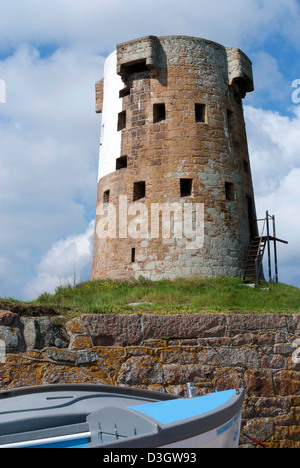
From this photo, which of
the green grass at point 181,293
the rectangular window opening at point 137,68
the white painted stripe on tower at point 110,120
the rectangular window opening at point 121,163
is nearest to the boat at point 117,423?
the green grass at point 181,293

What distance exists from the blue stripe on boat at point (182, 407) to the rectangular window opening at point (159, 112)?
15.3 metres

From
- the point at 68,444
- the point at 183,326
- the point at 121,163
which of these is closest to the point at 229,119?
the point at 121,163

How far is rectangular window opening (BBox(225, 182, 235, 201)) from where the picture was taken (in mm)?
18781

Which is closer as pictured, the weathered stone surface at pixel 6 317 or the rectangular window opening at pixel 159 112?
the weathered stone surface at pixel 6 317

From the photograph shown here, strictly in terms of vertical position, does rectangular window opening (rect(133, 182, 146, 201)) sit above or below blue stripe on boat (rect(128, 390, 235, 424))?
above

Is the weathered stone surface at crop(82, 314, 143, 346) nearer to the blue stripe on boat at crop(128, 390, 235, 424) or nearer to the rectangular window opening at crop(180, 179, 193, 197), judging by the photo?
the blue stripe on boat at crop(128, 390, 235, 424)

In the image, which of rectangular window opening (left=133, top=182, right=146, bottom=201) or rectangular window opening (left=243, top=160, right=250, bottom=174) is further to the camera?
rectangular window opening (left=243, top=160, right=250, bottom=174)

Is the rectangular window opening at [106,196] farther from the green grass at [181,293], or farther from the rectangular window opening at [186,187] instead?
the green grass at [181,293]

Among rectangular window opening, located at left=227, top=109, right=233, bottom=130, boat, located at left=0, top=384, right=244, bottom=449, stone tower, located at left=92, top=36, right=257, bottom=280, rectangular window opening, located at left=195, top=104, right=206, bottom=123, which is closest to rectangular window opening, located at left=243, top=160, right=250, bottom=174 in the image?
stone tower, located at left=92, top=36, right=257, bottom=280

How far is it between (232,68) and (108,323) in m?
15.8

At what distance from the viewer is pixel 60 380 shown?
6.35 meters

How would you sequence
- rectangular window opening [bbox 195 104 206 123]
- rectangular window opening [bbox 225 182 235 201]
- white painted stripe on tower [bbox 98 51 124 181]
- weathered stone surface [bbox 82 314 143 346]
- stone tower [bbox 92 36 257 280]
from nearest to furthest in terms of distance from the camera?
1. weathered stone surface [bbox 82 314 143 346]
2. stone tower [bbox 92 36 257 280]
3. rectangular window opening [bbox 225 182 235 201]
4. rectangular window opening [bbox 195 104 206 123]
5. white painted stripe on tower [bbox 98 51 124 181]

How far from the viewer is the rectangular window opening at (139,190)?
18391mm

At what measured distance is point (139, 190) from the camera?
1856 cm
